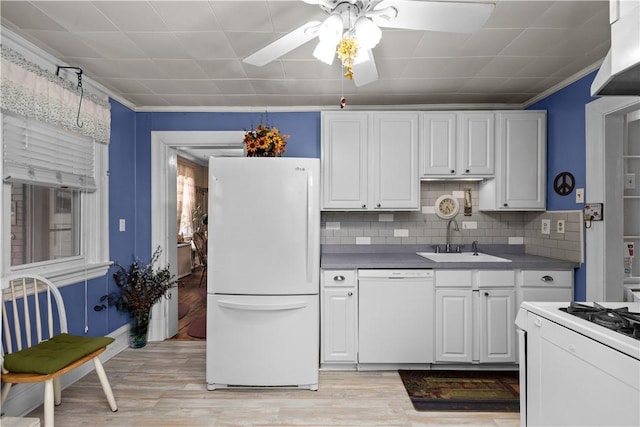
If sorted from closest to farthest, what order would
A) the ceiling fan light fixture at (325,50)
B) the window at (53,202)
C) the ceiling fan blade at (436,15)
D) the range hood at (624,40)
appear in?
the range hood at (624,40) → the ceiling fan blade at (436,15) → the ceiling fan light fixture at (325,50) → the window at (53,202)

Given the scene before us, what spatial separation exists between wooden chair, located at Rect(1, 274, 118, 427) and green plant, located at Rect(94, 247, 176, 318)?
64 cm

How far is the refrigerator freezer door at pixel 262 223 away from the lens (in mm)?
2432

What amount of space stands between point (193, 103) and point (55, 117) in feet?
3.88

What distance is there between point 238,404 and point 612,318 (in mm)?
2131

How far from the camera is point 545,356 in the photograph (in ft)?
4.49

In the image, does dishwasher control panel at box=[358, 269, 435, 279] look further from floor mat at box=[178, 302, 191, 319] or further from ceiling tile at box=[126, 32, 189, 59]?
floor mat at box=[178, 302, 191, 319]

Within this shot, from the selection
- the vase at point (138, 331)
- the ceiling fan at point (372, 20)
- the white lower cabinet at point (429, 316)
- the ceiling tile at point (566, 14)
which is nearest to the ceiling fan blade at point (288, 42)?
the ceiling fan at point (372, 20)

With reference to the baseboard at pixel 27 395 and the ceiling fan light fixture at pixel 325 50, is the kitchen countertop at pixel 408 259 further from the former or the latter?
the baseboard at pixel 27 395

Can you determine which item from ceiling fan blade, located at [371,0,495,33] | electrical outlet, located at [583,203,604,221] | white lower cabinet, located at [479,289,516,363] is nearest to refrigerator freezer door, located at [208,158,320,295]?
ceiling fan blade, located at [371,0,495,33]

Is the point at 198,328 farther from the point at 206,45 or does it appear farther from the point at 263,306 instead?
the point at 206,45

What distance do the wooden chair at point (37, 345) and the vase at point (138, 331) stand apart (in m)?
0.83

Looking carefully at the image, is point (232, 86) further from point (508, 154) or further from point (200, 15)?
point (508, 154)

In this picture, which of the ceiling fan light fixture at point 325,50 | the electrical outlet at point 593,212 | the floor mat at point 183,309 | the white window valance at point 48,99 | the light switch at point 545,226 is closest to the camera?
the ceiling fan light fixture at point 325,50

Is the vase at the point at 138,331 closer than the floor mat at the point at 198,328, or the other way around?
the vase at the point at 138,331
